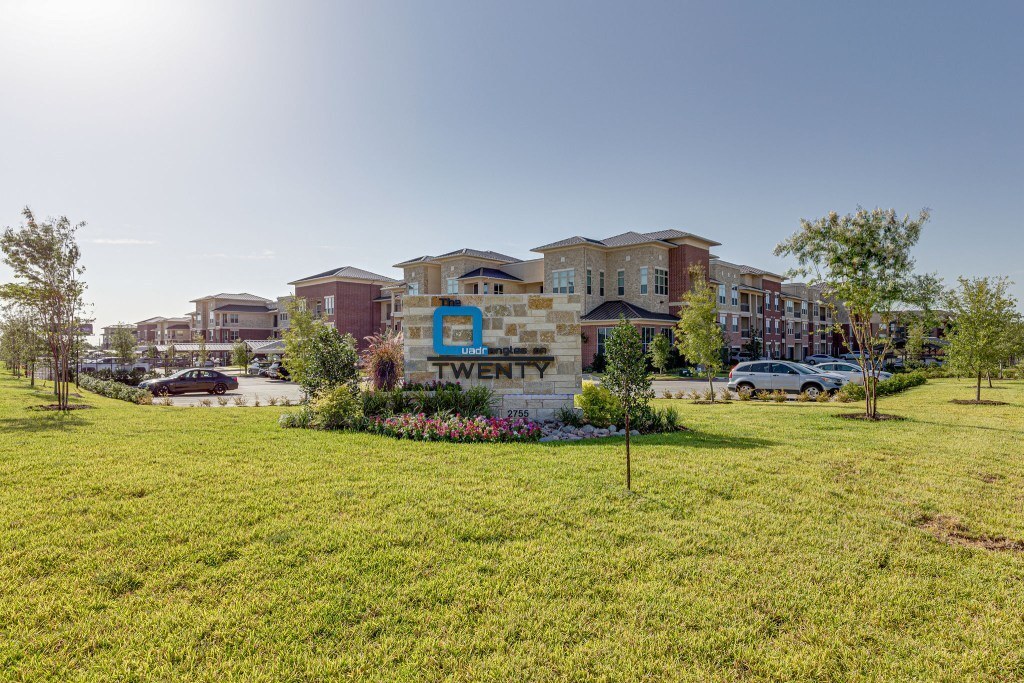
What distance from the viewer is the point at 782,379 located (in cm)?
2286

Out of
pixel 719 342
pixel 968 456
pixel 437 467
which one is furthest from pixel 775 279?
pixel 437 467

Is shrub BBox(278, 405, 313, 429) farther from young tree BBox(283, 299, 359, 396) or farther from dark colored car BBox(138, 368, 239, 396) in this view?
dark colored car BBox(138, 368, 239, 396)

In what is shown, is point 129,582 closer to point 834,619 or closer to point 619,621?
point 619,621

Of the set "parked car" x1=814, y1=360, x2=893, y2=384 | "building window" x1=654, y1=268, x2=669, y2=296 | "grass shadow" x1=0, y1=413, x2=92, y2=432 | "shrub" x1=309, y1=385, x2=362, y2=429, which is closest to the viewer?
"grass shadow" x1=0, y1=413, x2=92, y2=432

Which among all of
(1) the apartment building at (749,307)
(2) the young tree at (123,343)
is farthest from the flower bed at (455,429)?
(2) the young tree at (123,343)

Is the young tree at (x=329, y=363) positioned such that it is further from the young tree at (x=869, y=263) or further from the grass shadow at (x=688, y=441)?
the young tree at (x=869, y=263)

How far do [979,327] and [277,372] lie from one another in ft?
125

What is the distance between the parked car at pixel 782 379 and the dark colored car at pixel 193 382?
24399mm

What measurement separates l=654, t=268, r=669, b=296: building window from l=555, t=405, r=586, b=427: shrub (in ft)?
107

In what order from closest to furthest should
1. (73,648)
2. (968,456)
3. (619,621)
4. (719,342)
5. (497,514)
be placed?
(73,648) < (619,621) < (497,514) < (968,456) < (719,342)

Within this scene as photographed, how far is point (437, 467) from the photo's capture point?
8117 mm

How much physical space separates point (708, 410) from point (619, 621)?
46.1ft

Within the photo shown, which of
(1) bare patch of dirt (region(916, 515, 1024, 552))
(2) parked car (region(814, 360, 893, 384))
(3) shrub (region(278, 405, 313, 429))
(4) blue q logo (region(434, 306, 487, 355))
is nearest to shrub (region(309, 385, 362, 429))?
(3) shrub (region(278, 405, 313, 429))

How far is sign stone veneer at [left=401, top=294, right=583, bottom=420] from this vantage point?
43.6 feet
